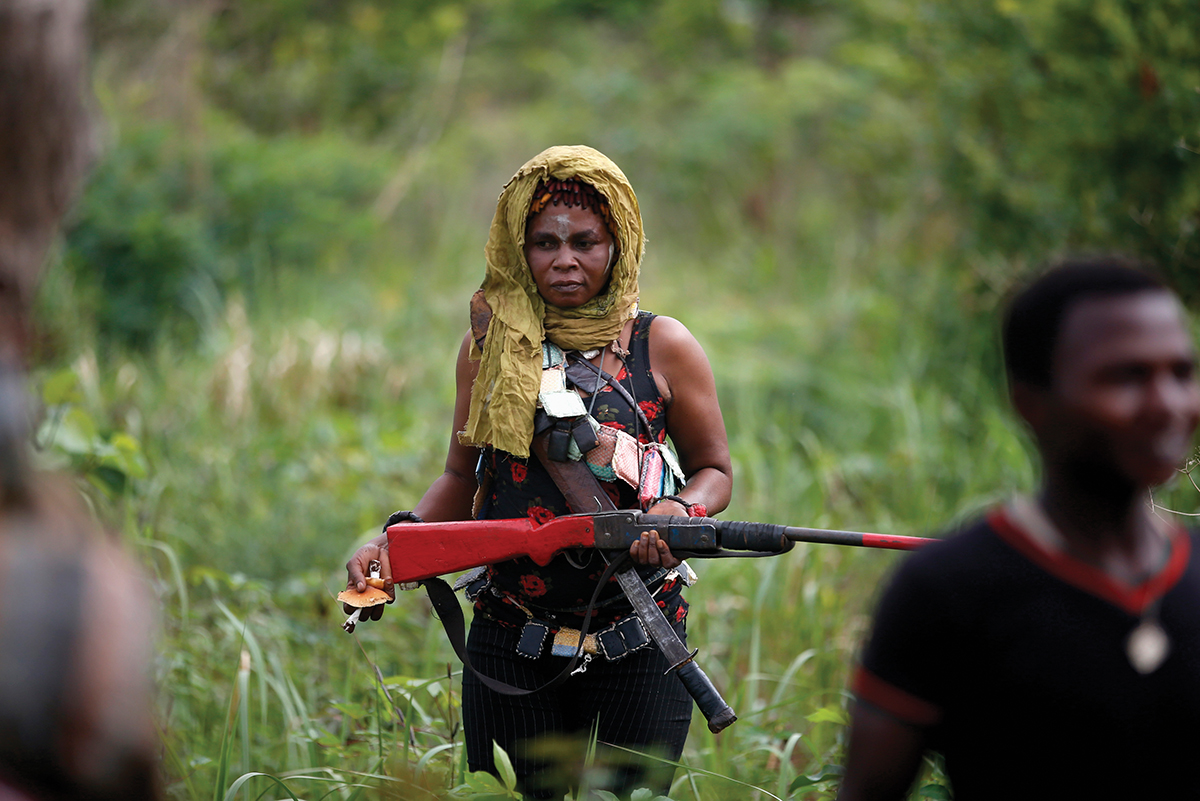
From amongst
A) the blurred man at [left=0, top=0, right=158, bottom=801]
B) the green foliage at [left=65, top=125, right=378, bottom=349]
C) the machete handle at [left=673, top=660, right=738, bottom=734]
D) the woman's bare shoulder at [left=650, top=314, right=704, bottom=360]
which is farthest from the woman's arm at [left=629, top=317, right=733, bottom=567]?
the green foliage at [left=65, top=125, right=378, bottom=349]

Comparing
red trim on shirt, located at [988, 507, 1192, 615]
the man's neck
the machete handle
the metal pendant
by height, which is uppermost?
the man's neck

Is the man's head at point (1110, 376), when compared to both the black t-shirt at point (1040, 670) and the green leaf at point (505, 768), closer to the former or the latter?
the black t-shirt at point (1040, 670)

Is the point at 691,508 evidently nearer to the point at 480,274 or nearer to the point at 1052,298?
the point at 1052,298

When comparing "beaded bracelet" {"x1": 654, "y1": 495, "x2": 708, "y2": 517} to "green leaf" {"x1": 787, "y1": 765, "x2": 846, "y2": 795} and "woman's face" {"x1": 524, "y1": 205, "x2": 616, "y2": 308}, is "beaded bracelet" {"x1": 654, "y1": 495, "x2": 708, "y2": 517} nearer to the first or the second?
"woman's face" {"x1": 524, "y1": 205, "x2": 616, "y2": 308}

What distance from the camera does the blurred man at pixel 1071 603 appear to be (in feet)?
3.87

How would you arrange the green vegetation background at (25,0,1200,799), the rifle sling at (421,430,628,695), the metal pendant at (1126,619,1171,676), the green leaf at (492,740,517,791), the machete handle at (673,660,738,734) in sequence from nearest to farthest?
the metal pendant at (1126,619,1171,676), the green leaf at (492,740,517,791), the machete handle at (673,660,738,734), the rifle sling at (421,430,628,695), the green vegetation background at (25,0,1200,799)

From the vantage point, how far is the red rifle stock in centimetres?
193

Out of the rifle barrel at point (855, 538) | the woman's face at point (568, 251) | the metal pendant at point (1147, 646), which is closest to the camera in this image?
the metal pendant at point (1147, 646)

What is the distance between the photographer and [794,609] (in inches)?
159

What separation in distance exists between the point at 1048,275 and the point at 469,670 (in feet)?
5.02

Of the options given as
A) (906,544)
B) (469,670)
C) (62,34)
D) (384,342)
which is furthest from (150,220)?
(906,544)

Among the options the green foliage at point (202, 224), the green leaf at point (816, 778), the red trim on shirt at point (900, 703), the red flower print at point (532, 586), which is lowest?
the green leaf at point (816, 778)

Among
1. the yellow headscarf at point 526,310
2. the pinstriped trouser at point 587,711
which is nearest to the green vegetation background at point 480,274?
the pinstriped trouser at point 587,711

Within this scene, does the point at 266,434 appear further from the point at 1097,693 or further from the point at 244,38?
the point at 244,38
